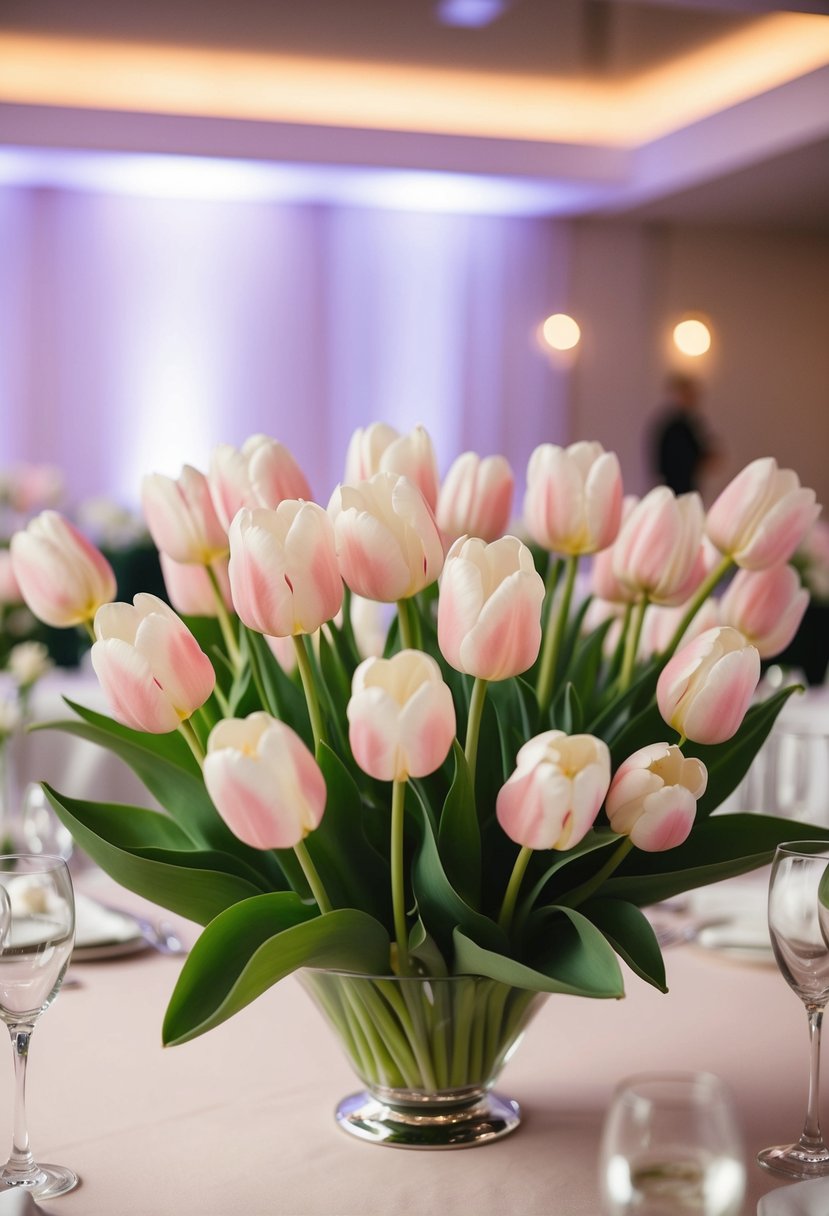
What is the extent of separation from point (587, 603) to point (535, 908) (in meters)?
0.29

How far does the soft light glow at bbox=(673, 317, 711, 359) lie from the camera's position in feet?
27.9

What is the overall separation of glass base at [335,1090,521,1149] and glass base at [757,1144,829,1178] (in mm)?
162

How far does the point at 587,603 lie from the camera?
109 centimetres

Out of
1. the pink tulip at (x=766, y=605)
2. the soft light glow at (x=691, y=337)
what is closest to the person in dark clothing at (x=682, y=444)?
the soft light glow at (x=691, y=337)

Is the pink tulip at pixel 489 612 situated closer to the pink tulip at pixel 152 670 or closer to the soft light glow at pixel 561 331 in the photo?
the pink tulip at pixel 152 670

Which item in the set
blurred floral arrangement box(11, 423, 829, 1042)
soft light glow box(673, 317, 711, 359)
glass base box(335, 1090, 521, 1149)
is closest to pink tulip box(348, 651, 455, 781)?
blurred floral arrangement box(11, 423, 829, 1042)

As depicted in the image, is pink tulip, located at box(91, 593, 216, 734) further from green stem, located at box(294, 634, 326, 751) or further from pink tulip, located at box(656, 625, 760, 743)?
pink tulip, located at box(656, 625, 760, 743)

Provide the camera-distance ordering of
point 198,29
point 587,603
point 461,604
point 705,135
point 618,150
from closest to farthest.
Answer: point 461,604 → point 587,603 → point 198,29 → point 705,135 → point 618,150

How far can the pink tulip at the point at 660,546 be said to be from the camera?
962 mm

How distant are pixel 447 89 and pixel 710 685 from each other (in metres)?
6.44

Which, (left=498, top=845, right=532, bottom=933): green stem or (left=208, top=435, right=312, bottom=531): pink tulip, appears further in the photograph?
(left=208, top=435, right=312, bottom=531): pink tulip

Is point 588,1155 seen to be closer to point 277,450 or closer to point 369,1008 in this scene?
point 369,1008

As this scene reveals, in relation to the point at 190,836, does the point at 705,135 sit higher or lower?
higher

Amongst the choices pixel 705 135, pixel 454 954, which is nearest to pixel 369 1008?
pixel 454 954
